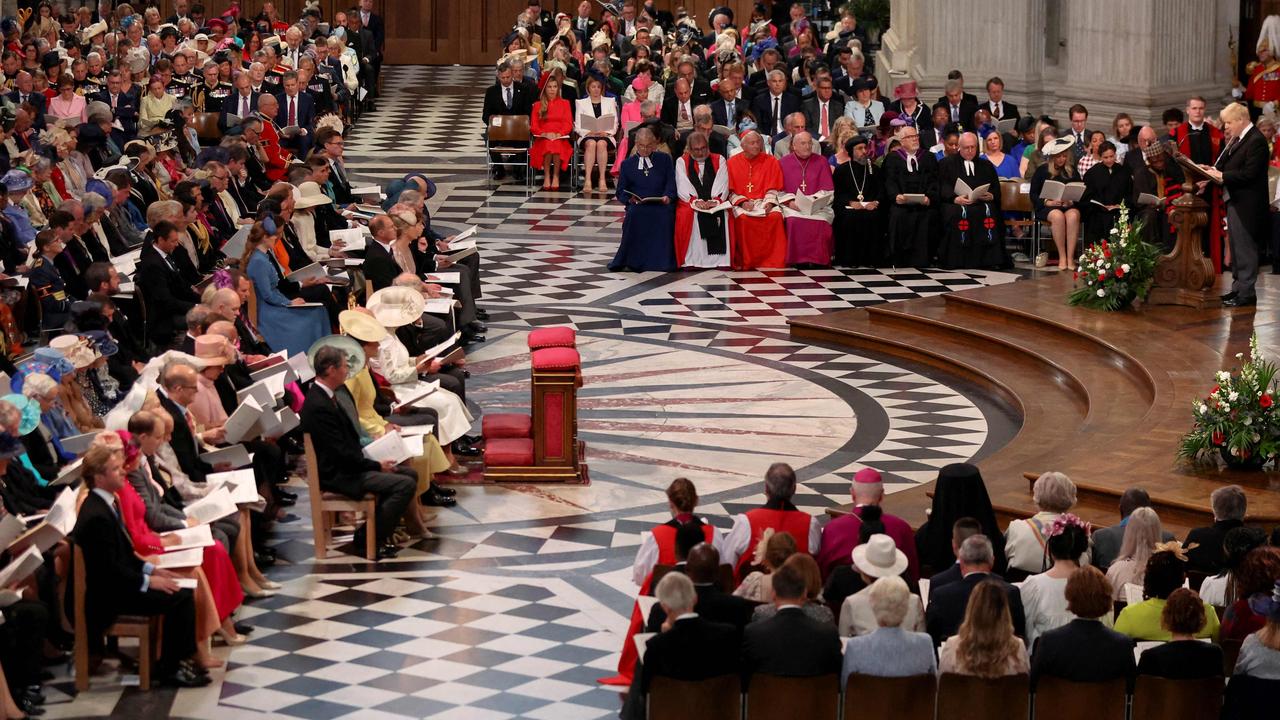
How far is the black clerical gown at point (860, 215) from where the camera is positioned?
18.7m

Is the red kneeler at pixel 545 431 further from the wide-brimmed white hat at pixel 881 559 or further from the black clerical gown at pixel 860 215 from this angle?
the black clerical gown at pixel 860 215

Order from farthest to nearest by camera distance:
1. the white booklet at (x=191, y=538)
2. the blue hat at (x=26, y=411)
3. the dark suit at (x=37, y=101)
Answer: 1. the dark suit at (x=37, y=101)
2. the blue hat at (x=26, y=411)
3. the white booklet at (x=191, y=538)

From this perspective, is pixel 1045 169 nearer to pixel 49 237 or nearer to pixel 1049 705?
pixel 49 237

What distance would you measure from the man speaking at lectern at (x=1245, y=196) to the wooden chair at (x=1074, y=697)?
7.93 metres

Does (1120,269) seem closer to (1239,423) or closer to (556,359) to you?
(1239,423)

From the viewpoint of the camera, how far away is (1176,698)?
23.1ft

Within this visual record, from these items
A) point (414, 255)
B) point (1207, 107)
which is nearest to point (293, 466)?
point (414, 255)

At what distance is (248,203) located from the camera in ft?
55.0

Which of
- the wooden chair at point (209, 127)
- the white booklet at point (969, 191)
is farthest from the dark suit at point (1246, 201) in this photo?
the wooden chair at point (209, 127)

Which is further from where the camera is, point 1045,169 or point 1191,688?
point 1045,169

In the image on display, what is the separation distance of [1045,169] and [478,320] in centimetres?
563

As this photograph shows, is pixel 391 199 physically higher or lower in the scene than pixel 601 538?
higher

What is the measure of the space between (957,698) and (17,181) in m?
9.88

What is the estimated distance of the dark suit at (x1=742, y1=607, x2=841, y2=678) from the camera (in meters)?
7.05
